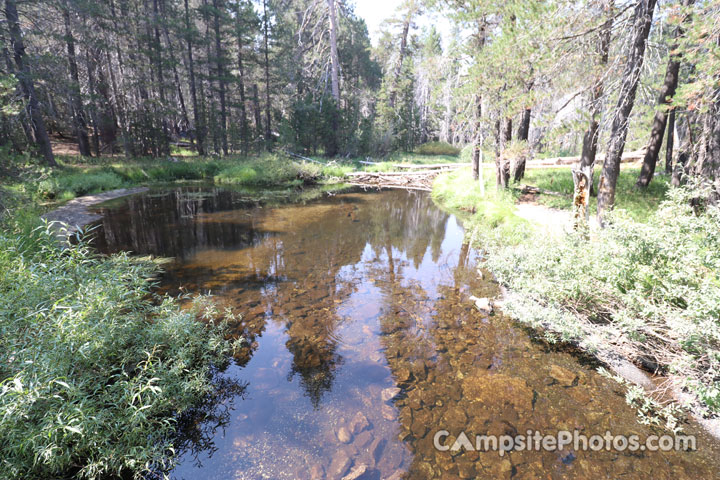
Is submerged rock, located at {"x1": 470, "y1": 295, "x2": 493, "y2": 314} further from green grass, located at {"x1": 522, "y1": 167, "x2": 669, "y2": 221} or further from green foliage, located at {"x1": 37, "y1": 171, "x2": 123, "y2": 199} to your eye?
green foliage, located at {"x1": 37, "y1": 171, "x2": 123, "y2": 199}

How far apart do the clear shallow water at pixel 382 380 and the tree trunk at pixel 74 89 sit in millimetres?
16384

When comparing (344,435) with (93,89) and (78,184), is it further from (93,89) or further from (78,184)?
(93,89)

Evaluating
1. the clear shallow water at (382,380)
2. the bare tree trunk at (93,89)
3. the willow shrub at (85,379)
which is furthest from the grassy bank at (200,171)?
the willow shrub at (85,379)

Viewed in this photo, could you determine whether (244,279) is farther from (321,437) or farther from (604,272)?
(604,272)

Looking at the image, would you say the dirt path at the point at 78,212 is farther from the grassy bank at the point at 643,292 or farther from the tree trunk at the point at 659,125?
the tree trunk at the point at 659,125

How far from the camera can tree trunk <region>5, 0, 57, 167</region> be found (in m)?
14.5

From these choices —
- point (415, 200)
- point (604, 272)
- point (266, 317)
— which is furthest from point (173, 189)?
point (604, 272)

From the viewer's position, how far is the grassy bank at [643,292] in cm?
340

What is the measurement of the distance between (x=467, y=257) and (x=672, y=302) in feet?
16.3

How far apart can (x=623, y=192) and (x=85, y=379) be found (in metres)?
13.6

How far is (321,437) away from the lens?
3480 mm

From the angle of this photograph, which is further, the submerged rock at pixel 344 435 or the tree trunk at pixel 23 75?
the tree trunk at pixel 23 75

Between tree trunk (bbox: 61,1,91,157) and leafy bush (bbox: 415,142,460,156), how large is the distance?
29648 millimetres

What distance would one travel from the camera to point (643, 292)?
4172 millimetres
